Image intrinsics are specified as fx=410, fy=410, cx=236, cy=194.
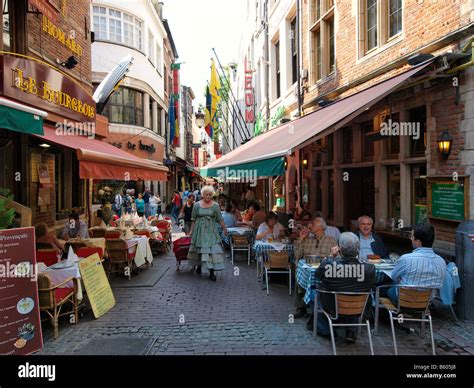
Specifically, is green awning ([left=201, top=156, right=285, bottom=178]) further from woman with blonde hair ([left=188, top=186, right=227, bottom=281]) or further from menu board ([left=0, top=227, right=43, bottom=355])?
menu board ([left=0, top=227, right=43, bottom=355])

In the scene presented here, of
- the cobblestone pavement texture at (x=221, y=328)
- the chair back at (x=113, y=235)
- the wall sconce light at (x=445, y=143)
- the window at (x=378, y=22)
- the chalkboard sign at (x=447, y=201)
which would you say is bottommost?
the cobblestone pavement texture at (x=221, y=328)

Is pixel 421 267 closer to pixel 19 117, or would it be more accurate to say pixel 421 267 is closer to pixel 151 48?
pixel 19 117

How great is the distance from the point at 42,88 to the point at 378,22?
6.71 meters

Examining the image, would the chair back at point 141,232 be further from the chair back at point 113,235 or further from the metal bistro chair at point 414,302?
the metal bistro chair at point 414,302

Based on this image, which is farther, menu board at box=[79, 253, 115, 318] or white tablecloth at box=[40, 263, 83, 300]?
menu board at box=[79, 253, 115, 318]

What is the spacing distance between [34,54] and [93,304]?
587 cm

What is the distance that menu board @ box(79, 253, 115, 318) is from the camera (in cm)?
559

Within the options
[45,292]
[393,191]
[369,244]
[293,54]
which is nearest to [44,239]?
[45,292]

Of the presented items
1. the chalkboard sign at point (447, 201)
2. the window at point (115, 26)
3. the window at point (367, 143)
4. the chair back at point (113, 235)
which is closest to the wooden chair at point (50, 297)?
the chair back at point (113, 235)

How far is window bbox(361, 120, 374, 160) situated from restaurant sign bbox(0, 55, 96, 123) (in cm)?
666

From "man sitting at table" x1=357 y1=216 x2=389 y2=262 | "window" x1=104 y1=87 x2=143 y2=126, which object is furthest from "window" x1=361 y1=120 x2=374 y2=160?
"window" x1=104 y1=87 x2=143 y2=126

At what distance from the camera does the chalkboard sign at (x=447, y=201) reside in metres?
5.67

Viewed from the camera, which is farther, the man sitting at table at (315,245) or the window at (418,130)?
the window at (418,130)

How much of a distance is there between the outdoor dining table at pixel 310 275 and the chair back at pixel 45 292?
10.1 feet
